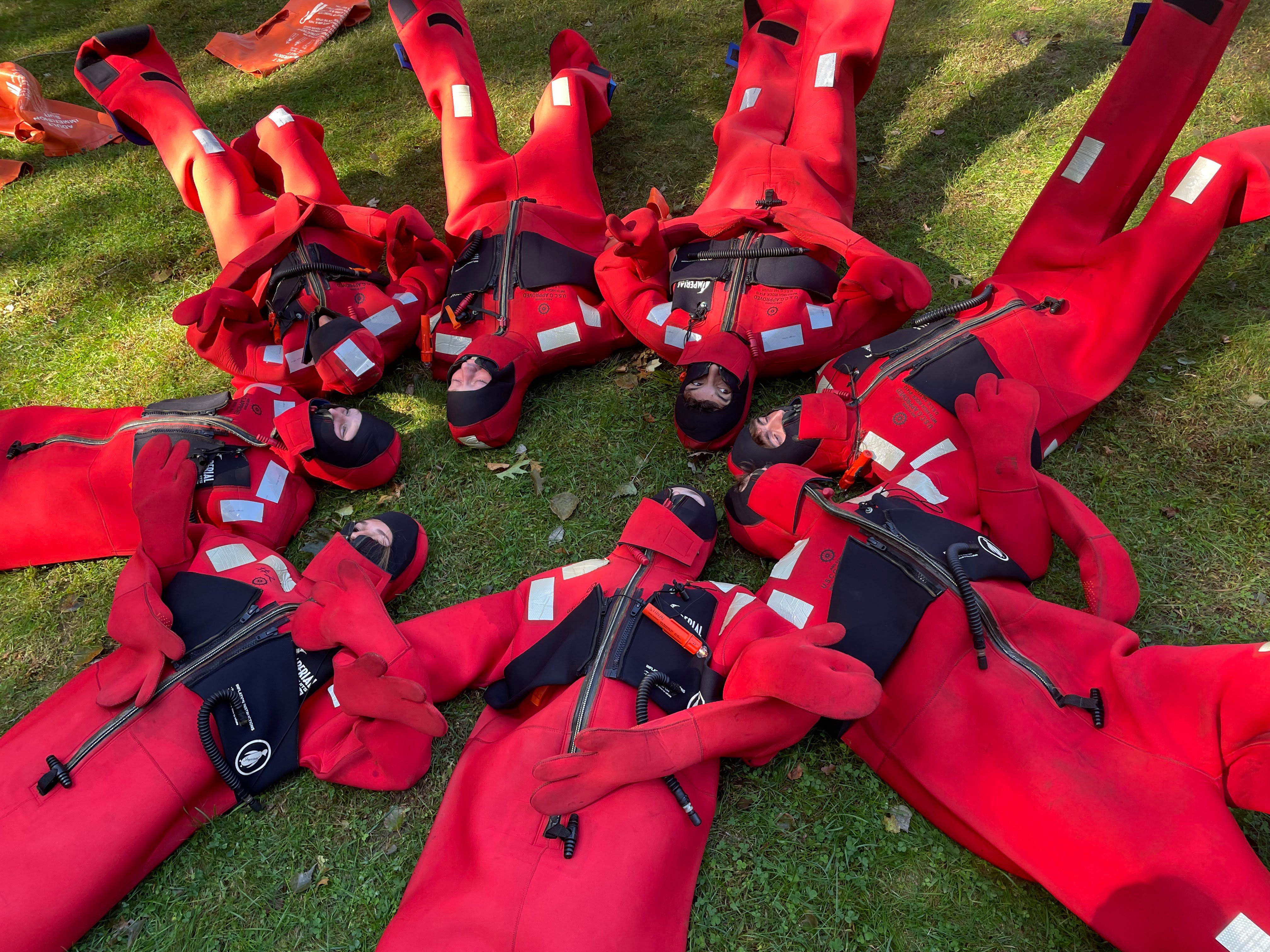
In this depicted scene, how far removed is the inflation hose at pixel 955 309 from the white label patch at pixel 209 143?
398cm

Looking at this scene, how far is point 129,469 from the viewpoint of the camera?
2.86 m

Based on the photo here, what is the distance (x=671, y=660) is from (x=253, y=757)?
1.46m

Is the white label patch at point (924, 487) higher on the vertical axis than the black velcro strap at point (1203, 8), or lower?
lower

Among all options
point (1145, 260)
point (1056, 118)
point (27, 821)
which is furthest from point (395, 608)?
point (1056, 118)

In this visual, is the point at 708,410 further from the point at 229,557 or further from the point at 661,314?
the point at 229,557

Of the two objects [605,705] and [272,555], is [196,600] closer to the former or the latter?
[272,555]

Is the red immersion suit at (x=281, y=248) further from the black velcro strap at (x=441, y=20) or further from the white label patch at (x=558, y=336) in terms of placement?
the black velcro strap at (x=441, y=20)

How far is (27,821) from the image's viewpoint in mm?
2100

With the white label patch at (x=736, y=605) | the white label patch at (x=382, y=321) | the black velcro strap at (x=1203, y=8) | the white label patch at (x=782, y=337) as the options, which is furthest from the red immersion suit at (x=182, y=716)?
the black velcro strap at (x=1203, y=8)

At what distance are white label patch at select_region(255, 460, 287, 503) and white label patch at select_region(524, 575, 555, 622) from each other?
1.27 metres

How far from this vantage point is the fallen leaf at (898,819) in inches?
91.5

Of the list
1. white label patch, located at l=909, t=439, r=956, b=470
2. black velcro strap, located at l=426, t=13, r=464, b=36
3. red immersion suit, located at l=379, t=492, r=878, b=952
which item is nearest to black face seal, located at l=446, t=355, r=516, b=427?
red immersion suit, located at l=379, t=492, r=878, b=952

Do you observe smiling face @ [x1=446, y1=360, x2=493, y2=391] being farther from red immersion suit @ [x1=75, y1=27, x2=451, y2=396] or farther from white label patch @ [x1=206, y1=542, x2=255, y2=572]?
white label patch @ [x1=206, y1=542, x2=255, y2=572]

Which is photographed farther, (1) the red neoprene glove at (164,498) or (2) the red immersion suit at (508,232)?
(2) the red immersion suit at (508,232)
